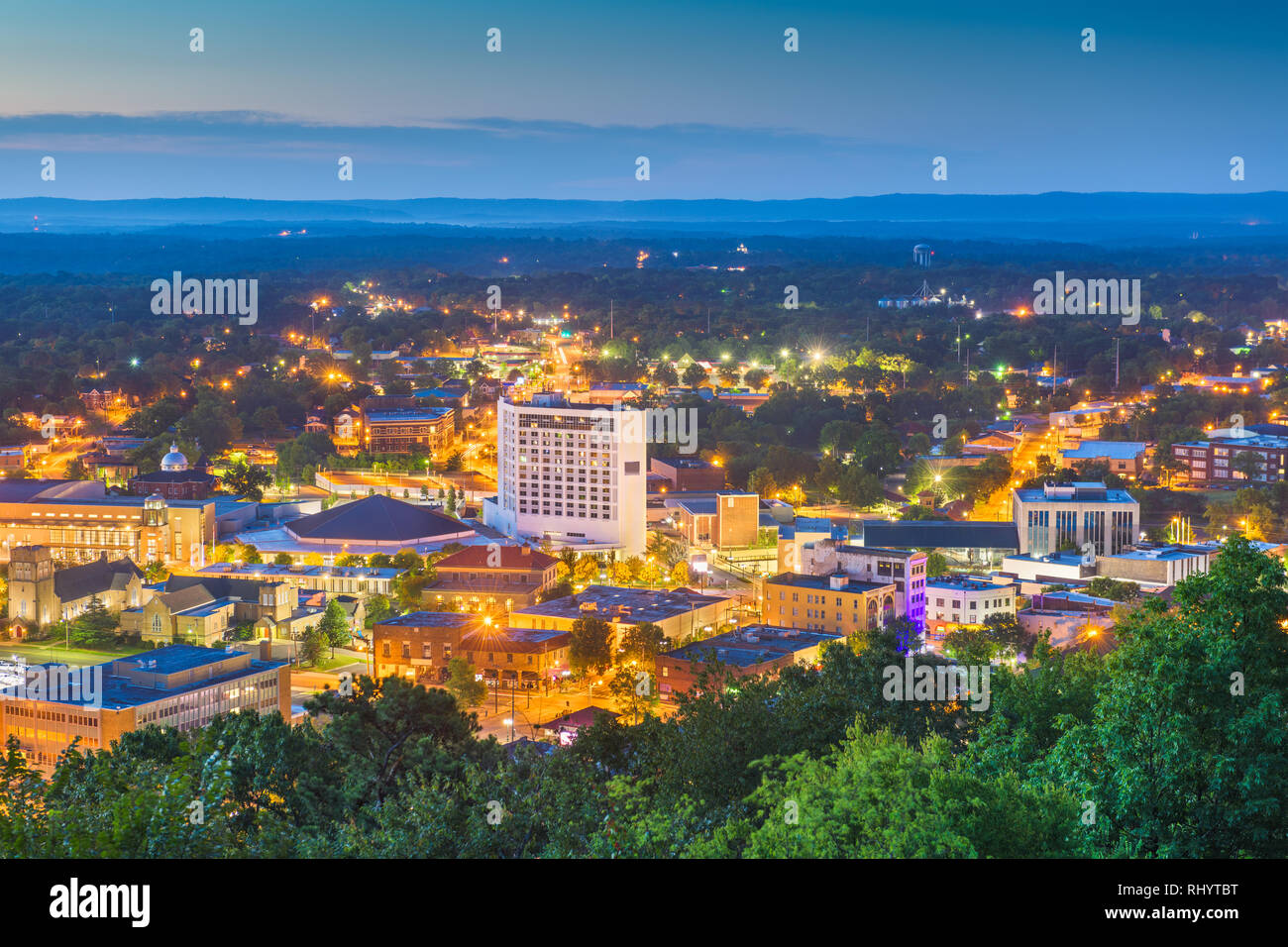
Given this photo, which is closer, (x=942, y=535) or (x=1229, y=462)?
(x=942, y=535)

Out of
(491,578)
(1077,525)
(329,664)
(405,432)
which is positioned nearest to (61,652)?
(329,664)

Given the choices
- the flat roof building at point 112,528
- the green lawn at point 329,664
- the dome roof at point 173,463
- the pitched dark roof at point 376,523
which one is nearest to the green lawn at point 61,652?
the green lawn at point 329,664

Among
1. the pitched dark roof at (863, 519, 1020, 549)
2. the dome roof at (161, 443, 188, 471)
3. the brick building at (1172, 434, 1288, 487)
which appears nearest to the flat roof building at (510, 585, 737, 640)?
the pitched dark roof at (863, 519, 1020, 549)

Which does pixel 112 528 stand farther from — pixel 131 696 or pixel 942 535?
pixel 942 535

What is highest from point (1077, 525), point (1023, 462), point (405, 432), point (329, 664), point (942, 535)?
point (405, 432)

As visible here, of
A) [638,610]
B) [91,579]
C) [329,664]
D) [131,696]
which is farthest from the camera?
[91,579]

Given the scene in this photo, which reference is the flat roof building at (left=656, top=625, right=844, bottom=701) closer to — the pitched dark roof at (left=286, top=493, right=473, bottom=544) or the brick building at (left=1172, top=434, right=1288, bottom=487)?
the pitched dark roof at (left=286, top=493, right=473, bottom=544)

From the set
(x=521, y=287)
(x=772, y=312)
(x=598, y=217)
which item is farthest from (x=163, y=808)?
(x=598, y=217)
